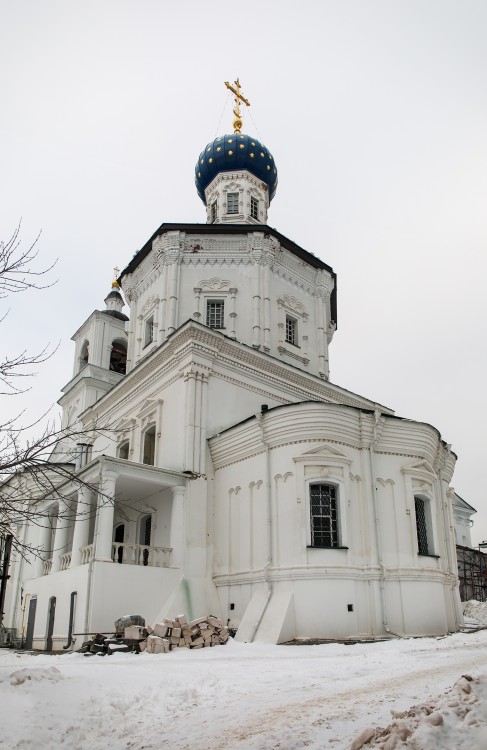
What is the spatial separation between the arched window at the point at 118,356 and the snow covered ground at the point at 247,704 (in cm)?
2134

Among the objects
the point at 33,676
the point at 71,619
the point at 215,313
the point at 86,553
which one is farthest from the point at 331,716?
the point at 215,313

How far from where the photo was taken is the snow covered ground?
504 cm

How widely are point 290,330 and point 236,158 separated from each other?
8397 millimetres

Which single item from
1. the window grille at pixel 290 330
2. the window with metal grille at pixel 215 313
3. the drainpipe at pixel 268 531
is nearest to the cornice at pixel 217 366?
the window grille at pixel 290 330

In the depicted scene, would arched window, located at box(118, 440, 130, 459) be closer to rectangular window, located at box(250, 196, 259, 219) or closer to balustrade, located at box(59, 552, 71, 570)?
balustrade, located at box(59, 552, 71, 570)

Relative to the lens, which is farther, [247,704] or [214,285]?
[214,285]

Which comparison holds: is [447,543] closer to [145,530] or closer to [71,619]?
[145,530]

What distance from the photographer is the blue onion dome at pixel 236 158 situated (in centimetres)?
2741

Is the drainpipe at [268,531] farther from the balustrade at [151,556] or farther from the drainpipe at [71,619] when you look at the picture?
the drainpipe at [71,619]

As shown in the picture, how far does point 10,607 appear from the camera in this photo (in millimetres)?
21797

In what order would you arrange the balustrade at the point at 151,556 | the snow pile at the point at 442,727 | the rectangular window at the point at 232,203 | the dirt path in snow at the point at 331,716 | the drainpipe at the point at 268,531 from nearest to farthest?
the snow pile at the point at 442,727, the dirt path in snow at the point at 331,716, the drainpipe at the point at 268,531, the balustrade at the point at 151,556, the rectangular window at the point at 232,203

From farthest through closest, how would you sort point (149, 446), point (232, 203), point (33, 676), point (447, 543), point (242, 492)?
1. point (232, 203)
2. point (149, 446)
3. point (447, 543)
4. point (242, 492)
5. point (33, 676)

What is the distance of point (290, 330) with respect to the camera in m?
24.6

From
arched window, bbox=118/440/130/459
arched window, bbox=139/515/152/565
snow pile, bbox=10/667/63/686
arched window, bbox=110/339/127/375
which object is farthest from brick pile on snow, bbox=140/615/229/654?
arched window, bbox=110/339/127/375
